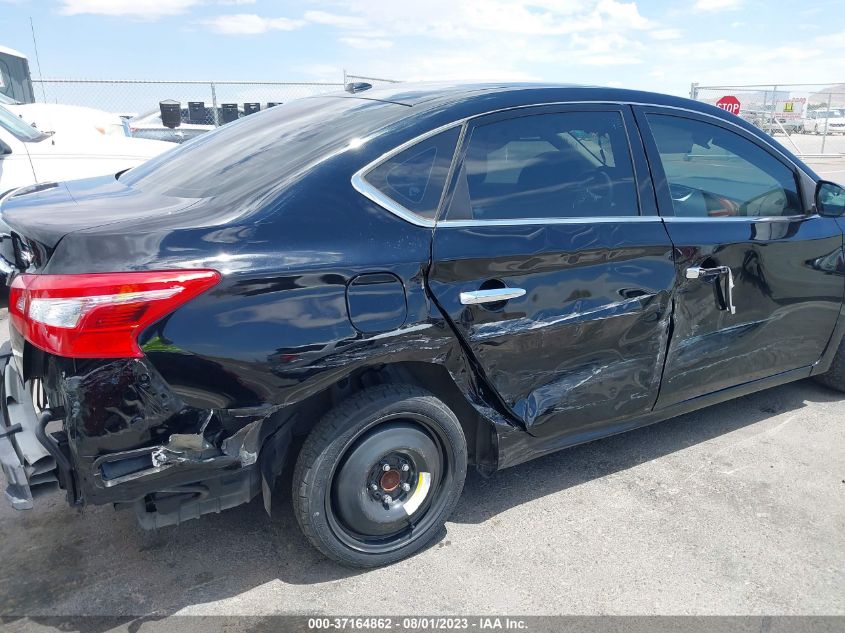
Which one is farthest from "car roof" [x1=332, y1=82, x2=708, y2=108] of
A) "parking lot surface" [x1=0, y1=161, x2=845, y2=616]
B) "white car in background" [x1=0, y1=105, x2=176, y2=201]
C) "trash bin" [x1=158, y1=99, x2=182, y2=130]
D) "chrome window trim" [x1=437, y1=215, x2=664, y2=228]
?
"trash bin" [x1=158, y1=99, x2=182, y2=130]

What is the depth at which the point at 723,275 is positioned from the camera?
3.21 meters

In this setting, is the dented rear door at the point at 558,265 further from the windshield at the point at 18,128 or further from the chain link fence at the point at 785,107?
the chain link fence at the point at 785,107

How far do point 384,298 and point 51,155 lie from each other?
5.27 meters

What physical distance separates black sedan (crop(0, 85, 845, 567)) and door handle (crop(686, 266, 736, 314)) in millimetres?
10

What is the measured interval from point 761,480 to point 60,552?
3149 millimetres

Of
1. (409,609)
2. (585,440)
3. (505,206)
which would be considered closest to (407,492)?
(409,609)

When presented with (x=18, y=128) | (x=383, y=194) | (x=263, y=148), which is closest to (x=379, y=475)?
(x=383, y=194)

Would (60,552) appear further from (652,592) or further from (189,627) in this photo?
(652,592)

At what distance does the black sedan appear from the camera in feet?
6.88

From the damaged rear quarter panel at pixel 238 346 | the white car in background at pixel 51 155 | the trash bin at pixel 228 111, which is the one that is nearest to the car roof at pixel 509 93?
the damaged rear quarter panel at pixel 238 346

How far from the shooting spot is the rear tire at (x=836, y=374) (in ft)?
13.4

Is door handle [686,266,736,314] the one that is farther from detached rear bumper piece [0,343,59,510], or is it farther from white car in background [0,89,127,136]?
white car in background [0,89,127,136]

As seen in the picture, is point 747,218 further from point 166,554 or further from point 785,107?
point 785,107

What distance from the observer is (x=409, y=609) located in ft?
8.04
